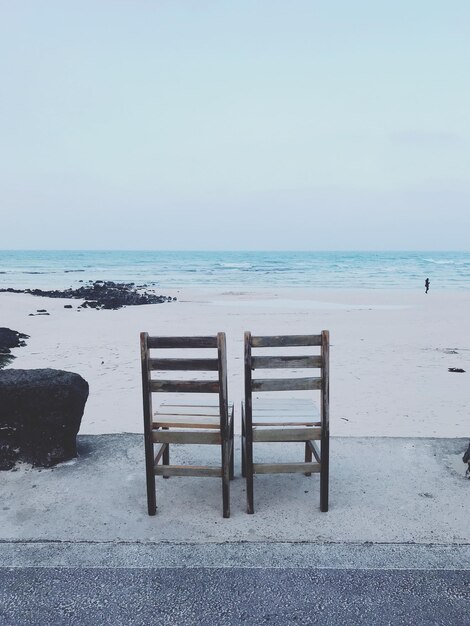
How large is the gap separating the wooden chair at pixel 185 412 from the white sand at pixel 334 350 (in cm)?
247

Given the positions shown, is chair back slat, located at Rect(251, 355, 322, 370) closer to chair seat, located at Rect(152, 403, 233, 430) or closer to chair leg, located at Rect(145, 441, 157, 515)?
chair seat, located at Rect(152, 403, 233, 430)

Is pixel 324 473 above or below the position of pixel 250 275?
above

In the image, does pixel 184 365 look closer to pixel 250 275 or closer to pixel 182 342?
pixel 182 342

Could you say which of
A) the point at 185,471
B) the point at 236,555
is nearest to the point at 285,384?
the point at 185,471

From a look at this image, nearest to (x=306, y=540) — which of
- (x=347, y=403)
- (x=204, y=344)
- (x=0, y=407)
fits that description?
(x=204, y=344)

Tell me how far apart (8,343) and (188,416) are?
900 centimetres

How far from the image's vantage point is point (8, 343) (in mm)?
11414

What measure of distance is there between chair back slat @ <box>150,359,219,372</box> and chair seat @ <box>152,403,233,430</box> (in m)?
0.50

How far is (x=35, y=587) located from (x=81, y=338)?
10290mm

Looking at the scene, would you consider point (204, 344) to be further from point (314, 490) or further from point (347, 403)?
point (347, 403)

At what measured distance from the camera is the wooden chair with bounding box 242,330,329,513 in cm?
338

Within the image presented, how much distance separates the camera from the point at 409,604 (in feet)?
9.11

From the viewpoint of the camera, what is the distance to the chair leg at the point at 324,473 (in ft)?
11.8

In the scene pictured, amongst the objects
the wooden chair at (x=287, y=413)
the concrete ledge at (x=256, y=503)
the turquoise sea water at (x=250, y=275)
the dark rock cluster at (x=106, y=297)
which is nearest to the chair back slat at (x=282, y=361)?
the wooden chair at (x=287, y=413)
